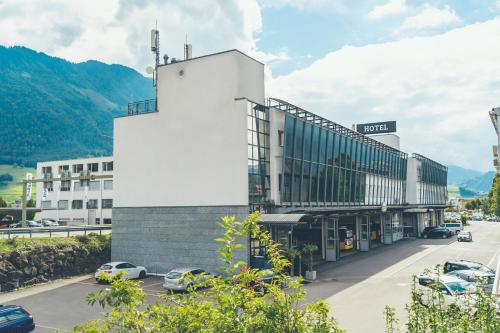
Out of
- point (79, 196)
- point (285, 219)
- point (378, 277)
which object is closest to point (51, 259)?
point (285, 219)

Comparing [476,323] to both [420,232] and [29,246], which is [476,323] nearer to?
[29,246]

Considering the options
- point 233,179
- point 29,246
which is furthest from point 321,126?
point 29,246

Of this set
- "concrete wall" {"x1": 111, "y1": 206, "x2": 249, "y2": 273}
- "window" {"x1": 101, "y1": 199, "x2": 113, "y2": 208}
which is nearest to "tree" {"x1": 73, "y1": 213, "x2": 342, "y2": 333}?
"concrete wall" {"x1": 111, "y1": 206, "x2": 249, "y2": 273}

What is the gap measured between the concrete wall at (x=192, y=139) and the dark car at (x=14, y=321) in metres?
15.8

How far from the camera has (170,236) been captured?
34.2 m

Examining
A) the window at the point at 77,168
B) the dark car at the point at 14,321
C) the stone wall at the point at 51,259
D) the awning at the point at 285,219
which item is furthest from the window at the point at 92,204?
the dark car at the point at 14,321

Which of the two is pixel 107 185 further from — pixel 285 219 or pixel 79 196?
pixel 285 219

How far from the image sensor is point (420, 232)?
6919 cm

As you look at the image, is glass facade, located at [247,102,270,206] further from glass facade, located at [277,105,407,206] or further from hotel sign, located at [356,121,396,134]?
hotel sign, located at [356,121,396,134]

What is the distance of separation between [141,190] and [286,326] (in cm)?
3196

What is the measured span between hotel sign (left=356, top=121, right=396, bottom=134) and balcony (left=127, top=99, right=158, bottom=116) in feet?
171

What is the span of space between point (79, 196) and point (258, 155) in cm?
6159

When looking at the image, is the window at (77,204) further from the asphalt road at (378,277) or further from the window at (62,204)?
the asphalt road at (378,277)

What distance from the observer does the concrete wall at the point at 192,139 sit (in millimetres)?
32125
